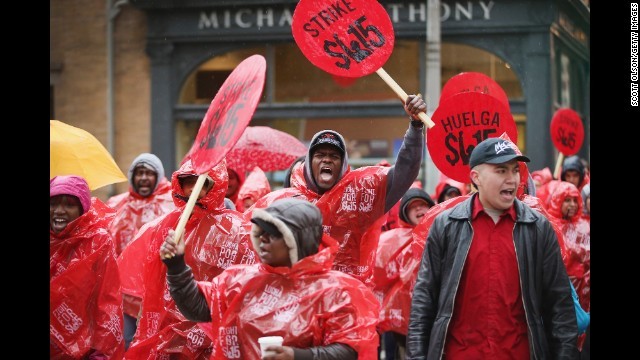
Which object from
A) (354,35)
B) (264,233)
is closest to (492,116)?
(354,35)

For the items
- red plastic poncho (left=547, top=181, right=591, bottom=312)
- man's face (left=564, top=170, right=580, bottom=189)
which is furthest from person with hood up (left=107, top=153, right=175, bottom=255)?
man's face (left=564, top=170, right=580, bottom=189)

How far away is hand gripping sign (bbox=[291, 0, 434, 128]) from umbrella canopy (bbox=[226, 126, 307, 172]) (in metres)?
4.77

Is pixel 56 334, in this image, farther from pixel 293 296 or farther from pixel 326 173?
pixel 293 296

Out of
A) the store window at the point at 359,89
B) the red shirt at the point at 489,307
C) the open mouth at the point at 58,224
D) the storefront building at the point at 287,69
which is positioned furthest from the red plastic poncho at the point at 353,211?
the storefront building at the point at 287,69

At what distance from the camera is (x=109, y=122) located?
18141 millimetres

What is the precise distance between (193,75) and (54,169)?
1207cm

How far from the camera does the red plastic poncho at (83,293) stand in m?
5.89

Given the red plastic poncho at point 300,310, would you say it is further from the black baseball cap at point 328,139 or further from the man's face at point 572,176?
the man's face at point 572,176

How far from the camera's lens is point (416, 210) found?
9141mm

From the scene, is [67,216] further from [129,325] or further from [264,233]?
[129,325]

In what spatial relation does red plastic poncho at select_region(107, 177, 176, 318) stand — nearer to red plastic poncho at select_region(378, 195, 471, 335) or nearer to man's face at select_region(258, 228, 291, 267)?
red plastic poncho at select_region(378, 195, 471, 335)

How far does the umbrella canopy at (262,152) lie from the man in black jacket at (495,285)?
19.9ft

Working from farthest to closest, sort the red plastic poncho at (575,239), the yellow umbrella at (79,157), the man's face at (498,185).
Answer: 1. the red plastic poncho at (575,239)
2. the yellow umbrella at (79,157)
3. the man's face at (498,185)

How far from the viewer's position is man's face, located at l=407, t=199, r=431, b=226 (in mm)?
9117
